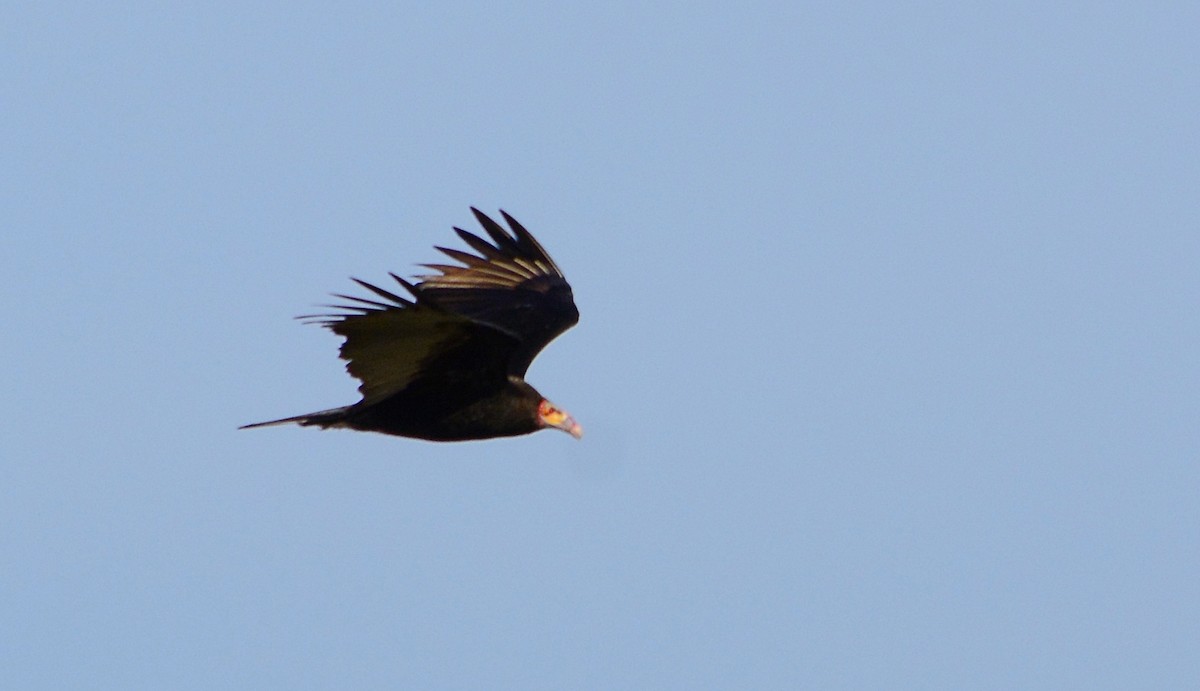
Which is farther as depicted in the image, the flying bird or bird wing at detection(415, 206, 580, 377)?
bird wing at detection(415, 206, 580, 377)

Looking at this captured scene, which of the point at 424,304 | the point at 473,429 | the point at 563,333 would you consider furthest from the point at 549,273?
the point at 424,304

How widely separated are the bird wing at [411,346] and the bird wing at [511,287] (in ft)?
1.82

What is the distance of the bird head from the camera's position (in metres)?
12.8

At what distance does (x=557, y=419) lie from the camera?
13.0 metres

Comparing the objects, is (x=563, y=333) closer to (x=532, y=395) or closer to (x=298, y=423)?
(x=532, y=395)

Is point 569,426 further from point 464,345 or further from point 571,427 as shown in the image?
point 464,345

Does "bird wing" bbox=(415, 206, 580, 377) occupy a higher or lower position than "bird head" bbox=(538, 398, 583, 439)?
higher

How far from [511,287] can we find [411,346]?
4.87 feet

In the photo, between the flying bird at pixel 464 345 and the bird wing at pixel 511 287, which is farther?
the bird wing at pixel 511 287

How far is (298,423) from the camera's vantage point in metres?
12.2

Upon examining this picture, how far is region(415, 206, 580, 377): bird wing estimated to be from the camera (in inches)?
498

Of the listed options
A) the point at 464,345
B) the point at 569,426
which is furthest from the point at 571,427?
the point at 464,345

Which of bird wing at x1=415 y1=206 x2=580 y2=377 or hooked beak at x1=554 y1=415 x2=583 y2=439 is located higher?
bird wing at x1=415 y1=206 x2=580 y2=377

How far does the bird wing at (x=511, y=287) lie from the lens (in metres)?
12.7
